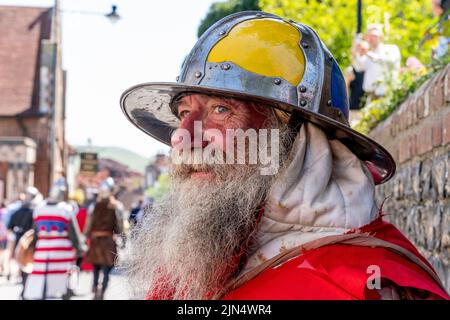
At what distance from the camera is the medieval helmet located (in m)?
2.18

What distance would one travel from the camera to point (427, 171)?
3441 millimetres

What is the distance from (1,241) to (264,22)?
53.1 ft

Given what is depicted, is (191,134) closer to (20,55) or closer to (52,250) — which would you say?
(52,250)

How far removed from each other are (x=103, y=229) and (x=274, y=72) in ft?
29.7

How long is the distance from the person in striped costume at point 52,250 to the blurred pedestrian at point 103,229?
1.17 meters

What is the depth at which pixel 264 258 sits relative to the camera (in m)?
2.04

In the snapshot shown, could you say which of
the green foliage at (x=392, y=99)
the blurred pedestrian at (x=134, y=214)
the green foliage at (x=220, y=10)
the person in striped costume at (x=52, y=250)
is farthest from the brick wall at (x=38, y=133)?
the green foliage at (x=392, y=99)

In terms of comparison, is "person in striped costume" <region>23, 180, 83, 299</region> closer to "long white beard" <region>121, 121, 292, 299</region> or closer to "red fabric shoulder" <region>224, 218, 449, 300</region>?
"long white beard" <region>121, 121, 292, 299</region>

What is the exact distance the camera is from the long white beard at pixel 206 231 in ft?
6.87

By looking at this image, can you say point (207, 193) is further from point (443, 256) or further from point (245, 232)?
point (443, 256)

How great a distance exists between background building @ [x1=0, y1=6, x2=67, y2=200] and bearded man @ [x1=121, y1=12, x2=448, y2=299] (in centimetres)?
2811

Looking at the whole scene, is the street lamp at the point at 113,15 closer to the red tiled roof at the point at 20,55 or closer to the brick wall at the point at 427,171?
the red tiled roof at the point at 20,55

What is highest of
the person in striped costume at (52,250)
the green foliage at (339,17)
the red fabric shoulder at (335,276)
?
the green foliage at (339,17)

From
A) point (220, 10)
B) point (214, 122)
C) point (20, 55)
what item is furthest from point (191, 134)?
point (20, 55)
